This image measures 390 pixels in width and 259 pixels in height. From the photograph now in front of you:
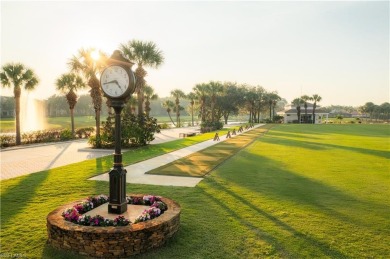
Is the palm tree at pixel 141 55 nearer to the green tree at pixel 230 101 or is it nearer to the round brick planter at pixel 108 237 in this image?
the round brick planter at pixel 108 237

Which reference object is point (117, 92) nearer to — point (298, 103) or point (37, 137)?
point (37, 137)

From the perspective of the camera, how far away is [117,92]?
6758 mm

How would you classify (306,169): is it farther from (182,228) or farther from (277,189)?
(182,228)

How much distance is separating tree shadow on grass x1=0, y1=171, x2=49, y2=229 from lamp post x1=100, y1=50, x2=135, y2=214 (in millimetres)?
2810

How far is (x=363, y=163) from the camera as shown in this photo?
631 inches

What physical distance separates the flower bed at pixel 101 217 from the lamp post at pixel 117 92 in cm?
70

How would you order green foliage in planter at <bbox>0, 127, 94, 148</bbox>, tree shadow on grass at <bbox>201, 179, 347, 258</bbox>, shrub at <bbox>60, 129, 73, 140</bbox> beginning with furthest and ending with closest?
shrub at <bbox>60, 129, 73, 140</bbox> → green foliage in planter at <bbox>0, 127, 94, 148</bbox> → tree shadow on grass at <bbox>201, 179, 347, 258</bbox>

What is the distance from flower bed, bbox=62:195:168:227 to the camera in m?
5.82

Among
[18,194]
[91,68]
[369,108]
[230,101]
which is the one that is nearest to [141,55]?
[91,68]

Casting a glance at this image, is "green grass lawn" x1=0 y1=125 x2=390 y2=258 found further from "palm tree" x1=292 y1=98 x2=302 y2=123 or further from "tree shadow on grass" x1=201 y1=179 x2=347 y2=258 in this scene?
"palm tree" x1=292 y1=98 x2=302 y2=123

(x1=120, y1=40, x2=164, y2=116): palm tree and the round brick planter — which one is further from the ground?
(x1=120, y1=40, x2=164, y2=116): palm tree

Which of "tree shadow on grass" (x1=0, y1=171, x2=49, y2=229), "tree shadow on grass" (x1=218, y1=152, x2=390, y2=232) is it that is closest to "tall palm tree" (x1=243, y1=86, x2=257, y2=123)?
"tree shadow on grass" (x1=218, y1=152, x2=390, y2=232)

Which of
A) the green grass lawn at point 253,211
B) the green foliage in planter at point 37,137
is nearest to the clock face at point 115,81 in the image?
the green grass lawn at point 253,211

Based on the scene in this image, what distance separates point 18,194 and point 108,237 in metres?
6.03
